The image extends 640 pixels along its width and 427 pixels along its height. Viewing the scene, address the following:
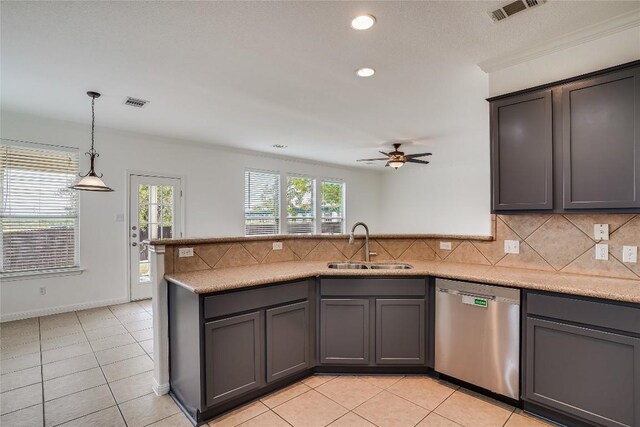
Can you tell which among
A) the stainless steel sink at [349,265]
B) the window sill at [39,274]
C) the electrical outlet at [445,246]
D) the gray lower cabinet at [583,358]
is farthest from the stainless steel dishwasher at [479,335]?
the window sill at [39,274]

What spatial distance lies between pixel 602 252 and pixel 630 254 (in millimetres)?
145

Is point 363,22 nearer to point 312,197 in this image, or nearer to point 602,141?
point 602,141

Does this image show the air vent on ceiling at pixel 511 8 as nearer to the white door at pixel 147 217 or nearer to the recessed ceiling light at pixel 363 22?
the recessed ceiling light at pixel 363 22

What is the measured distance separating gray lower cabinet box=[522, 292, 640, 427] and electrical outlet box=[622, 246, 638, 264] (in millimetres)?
636

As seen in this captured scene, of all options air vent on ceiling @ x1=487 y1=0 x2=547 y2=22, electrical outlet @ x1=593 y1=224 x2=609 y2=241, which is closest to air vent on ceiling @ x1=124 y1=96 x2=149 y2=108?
air vent on ceiling @ x1=487 y1=0 x2=547 y2=22

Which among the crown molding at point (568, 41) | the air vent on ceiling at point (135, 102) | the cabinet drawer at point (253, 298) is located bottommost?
the cabinet drawer at point (253, 298)

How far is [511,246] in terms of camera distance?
9.08 ft

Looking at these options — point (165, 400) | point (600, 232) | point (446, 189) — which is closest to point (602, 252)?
point (600, 232)

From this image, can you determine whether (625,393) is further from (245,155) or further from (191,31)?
(245,155)

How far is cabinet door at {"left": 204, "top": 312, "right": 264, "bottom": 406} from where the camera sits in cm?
213

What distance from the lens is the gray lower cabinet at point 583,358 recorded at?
1820 millimetres

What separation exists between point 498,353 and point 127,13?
3.40 meters

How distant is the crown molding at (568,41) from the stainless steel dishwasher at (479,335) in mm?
1833

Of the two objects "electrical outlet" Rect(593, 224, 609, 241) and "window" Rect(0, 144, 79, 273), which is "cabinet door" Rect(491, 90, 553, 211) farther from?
"window" Rect(0, 144, 79, 273)
